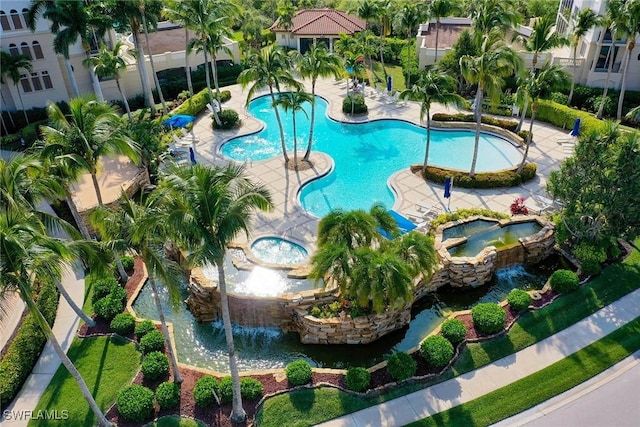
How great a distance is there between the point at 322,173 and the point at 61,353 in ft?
66.4

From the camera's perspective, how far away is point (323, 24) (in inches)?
2089

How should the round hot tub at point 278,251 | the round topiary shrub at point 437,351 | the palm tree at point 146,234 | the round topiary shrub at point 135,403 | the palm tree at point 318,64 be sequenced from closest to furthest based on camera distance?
1. the palm tree at point 146,234
2. the round topiary shrub at point 135,403
3. the round topiary shrub at point 437,351
4. the round hot tub at point 278,251
5. the palm tree at point 318,64

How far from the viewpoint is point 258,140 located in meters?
37.0

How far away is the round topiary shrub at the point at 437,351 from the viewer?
1812 centimetres

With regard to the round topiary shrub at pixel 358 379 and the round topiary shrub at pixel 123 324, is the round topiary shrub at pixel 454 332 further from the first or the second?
the round topiary shrub at pixel 123 324

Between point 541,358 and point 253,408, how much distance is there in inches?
447

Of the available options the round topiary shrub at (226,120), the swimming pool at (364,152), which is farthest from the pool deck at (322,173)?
the swimming pool at (364,152)

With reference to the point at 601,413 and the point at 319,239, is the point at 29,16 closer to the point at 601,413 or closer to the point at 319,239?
the point at 319,239

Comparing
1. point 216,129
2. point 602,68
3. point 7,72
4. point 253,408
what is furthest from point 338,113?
point 253,408

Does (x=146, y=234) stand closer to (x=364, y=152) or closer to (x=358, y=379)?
(x=358, y=379)

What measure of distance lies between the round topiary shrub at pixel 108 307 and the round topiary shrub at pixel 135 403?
462cm

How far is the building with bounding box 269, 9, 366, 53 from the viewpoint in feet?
171

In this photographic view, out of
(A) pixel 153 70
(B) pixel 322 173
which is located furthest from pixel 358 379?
(A) pixel 153 70

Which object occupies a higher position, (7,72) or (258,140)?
(7,72)
